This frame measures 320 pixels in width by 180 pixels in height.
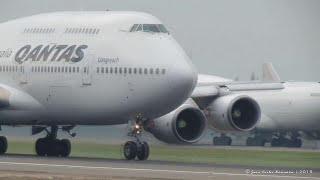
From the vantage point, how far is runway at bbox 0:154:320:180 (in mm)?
32250

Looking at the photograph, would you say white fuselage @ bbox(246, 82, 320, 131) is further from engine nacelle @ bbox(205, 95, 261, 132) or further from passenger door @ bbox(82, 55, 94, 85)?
passenger door @ bbox(82, 55, 94, 85)

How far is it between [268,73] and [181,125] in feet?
129

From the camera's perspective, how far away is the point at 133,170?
113ft

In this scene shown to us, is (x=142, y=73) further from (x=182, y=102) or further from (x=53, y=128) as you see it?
(x=53, y=128)

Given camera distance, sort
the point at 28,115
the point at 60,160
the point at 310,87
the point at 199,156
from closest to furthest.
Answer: the point at 60,160 → the point at 28,115 → the point at 199,156 → the point at 310,87

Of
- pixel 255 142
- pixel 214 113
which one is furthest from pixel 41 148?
pixel 255 142

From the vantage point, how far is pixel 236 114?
4400cm

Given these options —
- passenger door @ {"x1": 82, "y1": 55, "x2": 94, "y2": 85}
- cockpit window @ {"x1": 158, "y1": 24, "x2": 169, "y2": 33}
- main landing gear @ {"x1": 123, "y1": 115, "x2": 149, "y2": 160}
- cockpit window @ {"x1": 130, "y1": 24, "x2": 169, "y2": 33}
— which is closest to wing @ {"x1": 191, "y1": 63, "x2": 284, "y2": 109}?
cockpit window @ {"x1": 158, "y1": 24, "x2": 169, "y2": 33}

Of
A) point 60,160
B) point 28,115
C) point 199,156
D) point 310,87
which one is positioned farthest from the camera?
point 310,87

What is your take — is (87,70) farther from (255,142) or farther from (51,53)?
(255,142)

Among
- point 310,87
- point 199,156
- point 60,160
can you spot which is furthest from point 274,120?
point 60,160

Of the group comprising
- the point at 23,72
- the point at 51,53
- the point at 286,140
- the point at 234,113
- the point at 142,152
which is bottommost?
the point at 142,152

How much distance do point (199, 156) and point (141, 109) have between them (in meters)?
8.92

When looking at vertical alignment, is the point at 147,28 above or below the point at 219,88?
above
